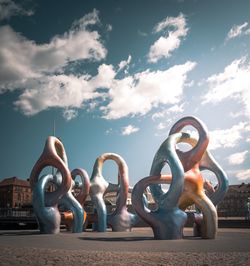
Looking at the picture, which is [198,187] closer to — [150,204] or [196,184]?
[196,184]

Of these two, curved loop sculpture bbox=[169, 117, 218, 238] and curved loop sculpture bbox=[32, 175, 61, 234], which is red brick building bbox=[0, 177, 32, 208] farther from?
curved loop sculpture bbox=[169, 117, 218, 238]

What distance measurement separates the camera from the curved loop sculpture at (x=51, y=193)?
22.5 m

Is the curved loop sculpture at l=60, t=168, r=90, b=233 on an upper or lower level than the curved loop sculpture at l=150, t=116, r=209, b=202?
lower

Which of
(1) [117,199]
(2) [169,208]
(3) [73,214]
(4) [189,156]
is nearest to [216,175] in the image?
(4) [189,156]

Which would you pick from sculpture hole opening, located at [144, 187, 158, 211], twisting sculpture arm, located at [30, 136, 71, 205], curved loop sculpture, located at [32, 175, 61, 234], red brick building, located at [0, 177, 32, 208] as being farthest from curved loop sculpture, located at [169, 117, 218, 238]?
red brick building, located at [0, 177, 32, 208]

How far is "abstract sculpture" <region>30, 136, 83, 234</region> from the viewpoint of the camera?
2250 centimetres

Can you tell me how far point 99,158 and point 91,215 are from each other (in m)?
4.11

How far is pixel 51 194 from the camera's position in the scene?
2336 cm

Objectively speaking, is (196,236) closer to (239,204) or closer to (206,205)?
(206,205)

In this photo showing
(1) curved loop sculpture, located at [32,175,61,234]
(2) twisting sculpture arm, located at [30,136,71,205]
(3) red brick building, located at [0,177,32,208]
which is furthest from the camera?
(3) red brick building, located at [0,177,32,208]

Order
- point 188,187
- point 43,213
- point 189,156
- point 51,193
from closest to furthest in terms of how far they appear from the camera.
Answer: point 188,187 < point 189,156 < point 43,213 < point 51,193

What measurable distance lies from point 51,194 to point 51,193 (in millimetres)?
120

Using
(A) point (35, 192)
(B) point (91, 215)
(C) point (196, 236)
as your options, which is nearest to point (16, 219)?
(B) point (91, 215)

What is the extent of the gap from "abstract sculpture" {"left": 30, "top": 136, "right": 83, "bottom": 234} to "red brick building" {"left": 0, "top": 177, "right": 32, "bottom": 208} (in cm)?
6787
